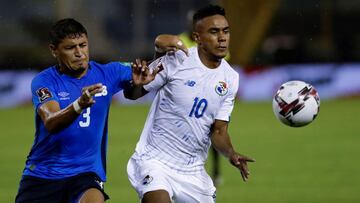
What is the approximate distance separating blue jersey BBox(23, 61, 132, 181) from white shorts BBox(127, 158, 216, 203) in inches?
18.7

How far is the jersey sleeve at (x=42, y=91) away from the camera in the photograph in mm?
7070

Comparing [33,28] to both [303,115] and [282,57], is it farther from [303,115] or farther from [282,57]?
[303,115]

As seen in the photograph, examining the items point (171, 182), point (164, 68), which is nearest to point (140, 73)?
point (164, 68)

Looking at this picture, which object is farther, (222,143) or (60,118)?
(222,143)

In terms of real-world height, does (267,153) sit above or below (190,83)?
below

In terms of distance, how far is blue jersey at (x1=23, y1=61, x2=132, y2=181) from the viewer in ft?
23.6

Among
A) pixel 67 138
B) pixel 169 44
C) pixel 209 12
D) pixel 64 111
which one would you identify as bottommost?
pixel 67 138

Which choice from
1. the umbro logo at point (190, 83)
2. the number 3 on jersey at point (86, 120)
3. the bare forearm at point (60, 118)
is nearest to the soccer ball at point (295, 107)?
the umbro logo at point (190, 83)

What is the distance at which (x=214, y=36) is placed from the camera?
25.6 feet

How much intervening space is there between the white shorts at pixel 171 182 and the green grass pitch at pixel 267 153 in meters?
3.45

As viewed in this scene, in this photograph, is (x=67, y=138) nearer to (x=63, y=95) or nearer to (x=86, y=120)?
(x=86, y=120)

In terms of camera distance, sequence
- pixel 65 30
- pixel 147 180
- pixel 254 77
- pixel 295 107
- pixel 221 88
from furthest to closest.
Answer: pixel 254 77 < pixel 295 107 < pixel 221 88 < pixel 147 180 < pixel 65 30

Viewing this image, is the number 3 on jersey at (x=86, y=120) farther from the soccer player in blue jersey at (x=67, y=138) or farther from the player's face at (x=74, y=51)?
the player's face at (x=74, y=51)

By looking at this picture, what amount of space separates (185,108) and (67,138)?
1.15 metres
